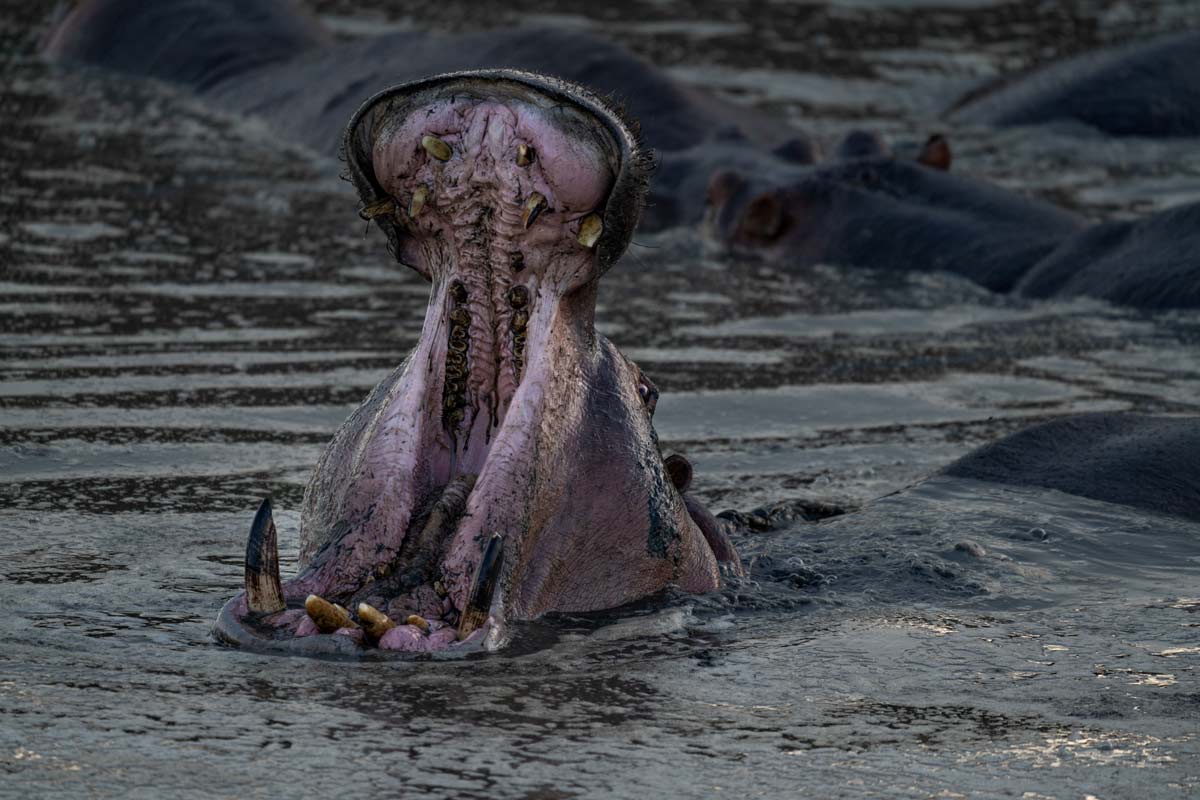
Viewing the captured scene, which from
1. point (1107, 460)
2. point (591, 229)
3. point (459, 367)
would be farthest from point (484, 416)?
point (1107, 460)

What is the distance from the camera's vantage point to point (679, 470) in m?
4.22

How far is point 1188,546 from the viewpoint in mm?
4867

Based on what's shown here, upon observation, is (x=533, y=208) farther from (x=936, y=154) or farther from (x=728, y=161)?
(x=728, y=161)

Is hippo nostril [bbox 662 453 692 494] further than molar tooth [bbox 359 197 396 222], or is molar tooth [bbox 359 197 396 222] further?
hippo nostril [bbox 662 453 692 494]

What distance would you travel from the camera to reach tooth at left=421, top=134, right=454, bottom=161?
3652 mm

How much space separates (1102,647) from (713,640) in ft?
2.30

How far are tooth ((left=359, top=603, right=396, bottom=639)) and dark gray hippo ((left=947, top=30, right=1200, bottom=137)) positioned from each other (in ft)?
31.0

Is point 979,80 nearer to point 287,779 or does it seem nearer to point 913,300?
point 913,300

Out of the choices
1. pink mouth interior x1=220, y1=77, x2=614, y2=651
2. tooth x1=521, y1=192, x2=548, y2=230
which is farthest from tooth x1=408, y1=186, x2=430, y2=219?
tooth x1=521, y1=192, x2=548, y2=230

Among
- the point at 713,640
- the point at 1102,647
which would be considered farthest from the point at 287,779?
the point at 1102,647

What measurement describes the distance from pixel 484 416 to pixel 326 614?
0.50 m

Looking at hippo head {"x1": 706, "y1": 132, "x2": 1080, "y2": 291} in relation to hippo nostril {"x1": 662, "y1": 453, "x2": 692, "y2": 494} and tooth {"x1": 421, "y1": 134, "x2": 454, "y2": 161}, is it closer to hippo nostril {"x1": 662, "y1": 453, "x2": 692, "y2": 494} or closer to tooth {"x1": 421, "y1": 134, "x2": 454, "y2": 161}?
hippo nostril {"x1": 662, "y1": 453, "x2": 692, "y2": 494}

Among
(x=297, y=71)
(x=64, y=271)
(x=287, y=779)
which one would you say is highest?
(x=297, y=71)

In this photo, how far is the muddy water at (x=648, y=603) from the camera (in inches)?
128
